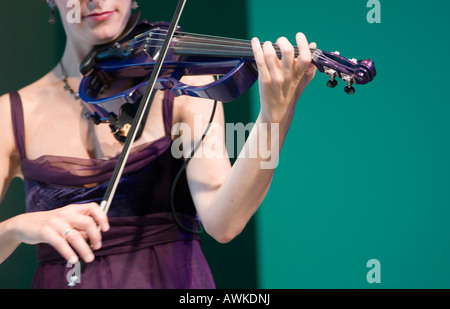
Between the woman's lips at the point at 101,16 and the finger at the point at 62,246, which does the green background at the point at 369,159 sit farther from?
the finger at the point at 62,246

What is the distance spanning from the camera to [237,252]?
4.47 ft

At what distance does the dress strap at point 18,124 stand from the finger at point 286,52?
480 mm

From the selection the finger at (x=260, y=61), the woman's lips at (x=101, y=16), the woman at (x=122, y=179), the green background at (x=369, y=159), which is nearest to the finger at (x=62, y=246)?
the woman at (x=122, y=179)

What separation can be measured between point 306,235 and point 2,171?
59 centimetres

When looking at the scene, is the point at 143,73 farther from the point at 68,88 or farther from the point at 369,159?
the point at 369,159

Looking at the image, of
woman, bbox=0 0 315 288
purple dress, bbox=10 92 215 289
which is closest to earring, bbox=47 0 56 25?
woman, bbox=0 0 315 288

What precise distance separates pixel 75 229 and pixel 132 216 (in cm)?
27

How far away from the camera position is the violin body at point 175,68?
677mm

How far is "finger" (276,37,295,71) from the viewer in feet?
2.19

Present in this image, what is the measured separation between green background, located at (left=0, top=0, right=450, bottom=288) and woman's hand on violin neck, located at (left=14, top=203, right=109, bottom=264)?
64 centimetres

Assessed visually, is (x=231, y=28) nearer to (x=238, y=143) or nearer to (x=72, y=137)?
(x=238, y=143)

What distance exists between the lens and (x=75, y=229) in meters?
0.65

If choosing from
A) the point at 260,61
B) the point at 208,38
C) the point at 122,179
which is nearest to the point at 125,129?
the point at 122,179
